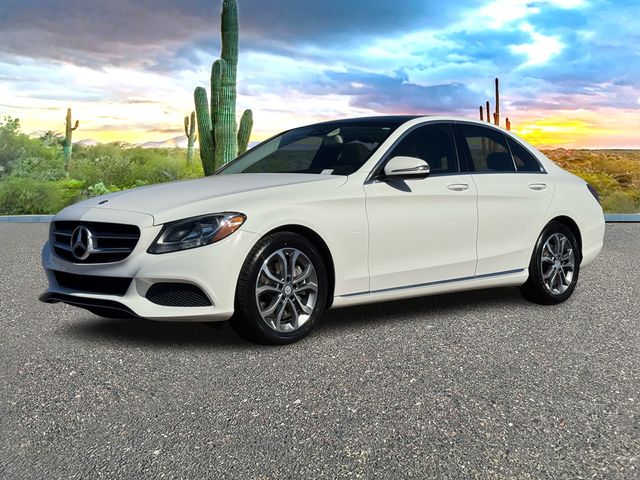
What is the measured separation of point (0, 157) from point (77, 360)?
2772cm

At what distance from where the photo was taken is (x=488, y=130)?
24.1 ft

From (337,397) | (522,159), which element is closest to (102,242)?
(337,397)

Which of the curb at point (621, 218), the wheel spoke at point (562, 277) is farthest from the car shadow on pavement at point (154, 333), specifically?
the curb at point (621, 218)

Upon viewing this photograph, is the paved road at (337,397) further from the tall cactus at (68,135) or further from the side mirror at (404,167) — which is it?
the tall cactus at (68,135)

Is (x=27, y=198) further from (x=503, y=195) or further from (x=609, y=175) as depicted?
(x=503, y=195)

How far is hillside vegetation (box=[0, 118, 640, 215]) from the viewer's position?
27.3 m

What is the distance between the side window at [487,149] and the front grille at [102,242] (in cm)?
294

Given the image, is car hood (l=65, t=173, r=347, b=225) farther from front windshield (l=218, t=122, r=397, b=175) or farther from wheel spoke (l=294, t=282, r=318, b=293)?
wheel spoke (l=294, t=282, r=318, b=293)

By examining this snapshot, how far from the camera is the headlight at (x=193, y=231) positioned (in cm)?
531

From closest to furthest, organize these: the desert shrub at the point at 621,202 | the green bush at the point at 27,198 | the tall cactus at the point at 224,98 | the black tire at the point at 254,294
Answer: the black tire at the point at 254,294 < the tall cactus at the point at 224,98 < the desert shrub at the point at 621,202 < the green bush at the point at 27,198

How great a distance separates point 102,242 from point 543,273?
384cm

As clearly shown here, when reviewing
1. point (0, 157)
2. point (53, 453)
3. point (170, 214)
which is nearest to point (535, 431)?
point (53, 453)

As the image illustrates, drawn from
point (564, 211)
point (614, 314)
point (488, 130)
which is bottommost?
point (614, 314)

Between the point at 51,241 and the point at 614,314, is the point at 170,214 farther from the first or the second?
the point at 614,314
